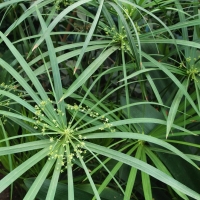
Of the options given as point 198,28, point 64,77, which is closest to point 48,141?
point 198,28

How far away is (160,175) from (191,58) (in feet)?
1.37

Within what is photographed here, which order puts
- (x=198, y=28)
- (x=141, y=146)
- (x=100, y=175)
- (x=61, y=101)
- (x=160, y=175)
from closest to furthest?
(x=160, y=175) < (x=61, y=101) < (x=141, y=146) < (x=198, y=28) < (x=100, y=175)

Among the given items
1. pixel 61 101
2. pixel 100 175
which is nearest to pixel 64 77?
pixel 100 175

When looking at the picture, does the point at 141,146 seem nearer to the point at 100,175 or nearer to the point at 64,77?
the point at 100,175

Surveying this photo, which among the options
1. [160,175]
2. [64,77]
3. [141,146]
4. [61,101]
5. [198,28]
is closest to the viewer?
[160,175]

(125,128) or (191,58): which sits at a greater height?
(191,58)

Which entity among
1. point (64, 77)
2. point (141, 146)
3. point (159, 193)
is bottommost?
point (159, 193)

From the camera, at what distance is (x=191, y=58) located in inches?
38.1

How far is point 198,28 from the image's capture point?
1047mm

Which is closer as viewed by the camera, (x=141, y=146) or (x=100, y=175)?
(x=141, y=146)

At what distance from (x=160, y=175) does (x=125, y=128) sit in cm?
27

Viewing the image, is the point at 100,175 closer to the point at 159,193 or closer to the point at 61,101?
the point at 159,193

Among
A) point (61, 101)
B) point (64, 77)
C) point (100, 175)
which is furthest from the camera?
point (64, 77)

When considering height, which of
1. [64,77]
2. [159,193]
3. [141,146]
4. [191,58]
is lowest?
[159,193]
